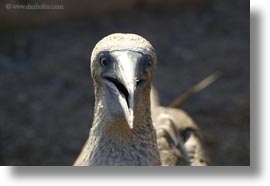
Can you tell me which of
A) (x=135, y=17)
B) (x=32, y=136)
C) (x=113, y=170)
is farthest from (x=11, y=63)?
(x=113, y=170)

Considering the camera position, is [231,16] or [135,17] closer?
[231,16]

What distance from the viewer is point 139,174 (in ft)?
7.84

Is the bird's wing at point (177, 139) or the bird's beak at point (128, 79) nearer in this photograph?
the bird's beak at point (128, 79)

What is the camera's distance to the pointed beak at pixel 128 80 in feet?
6.83

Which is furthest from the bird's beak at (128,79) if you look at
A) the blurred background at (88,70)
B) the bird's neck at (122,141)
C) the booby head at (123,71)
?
the blurred background at (88,70)

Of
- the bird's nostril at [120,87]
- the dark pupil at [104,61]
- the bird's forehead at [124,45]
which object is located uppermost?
the bird's forehead at [124,45]

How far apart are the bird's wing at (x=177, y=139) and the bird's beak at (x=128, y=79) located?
18.9 inches

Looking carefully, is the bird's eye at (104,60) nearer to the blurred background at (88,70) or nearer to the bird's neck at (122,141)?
the bird's neck at (122,141)

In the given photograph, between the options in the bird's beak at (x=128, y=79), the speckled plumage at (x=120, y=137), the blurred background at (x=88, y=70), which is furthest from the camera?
the blurred background at (x=88, y=70)

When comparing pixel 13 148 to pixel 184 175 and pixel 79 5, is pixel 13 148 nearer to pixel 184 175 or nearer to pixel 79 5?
pixel 79 5

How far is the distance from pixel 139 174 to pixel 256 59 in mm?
500

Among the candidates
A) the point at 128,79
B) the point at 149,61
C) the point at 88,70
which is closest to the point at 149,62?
the point at 149,61

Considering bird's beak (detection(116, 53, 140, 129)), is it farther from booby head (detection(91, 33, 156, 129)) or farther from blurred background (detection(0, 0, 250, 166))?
blurred background (detection(0, 0, 250, 166))

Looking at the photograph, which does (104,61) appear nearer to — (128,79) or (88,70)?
(128,79)
